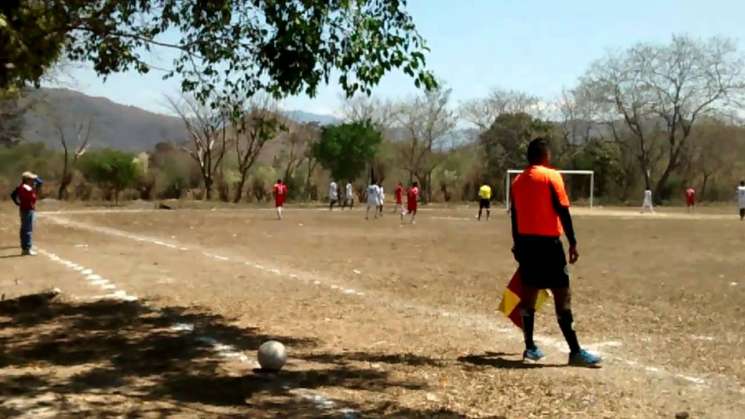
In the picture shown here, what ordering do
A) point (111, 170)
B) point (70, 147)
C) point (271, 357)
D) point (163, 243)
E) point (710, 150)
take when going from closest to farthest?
point (271, 357)
point (163, 243)
point (111, 170)
point (70, 147)
point (710, 150)

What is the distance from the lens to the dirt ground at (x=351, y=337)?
6336mm

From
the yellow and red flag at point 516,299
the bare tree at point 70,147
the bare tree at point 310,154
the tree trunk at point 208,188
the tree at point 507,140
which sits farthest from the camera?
the tree at point 507,140

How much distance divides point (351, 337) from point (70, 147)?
5724 centimetres

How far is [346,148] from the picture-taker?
205ft

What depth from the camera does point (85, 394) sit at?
21.3 ft

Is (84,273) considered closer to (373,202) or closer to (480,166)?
(373,202)

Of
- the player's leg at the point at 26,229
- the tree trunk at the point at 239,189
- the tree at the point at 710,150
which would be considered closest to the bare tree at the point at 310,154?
the tree trunk at the point at 239,189

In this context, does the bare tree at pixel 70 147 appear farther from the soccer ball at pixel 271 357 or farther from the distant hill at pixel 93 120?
the soccer ball at pixel 271 357

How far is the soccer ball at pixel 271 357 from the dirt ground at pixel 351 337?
0.40 ft

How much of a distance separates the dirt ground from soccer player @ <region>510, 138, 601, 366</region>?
1.53 ft

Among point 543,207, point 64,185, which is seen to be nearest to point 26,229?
point 543,207

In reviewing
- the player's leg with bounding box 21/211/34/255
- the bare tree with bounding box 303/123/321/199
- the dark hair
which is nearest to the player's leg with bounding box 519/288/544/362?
the dark hair

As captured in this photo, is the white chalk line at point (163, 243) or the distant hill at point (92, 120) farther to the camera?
the distant hill at point (92, 120)

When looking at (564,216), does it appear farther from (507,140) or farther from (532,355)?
(507,140)
